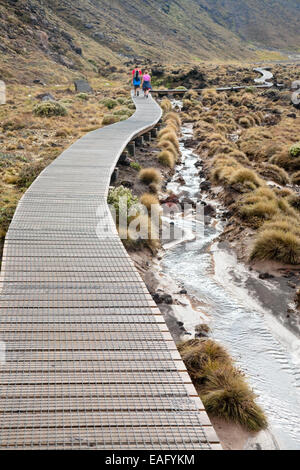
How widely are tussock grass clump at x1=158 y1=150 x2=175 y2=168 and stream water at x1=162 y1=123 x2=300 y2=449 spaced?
20.3ft

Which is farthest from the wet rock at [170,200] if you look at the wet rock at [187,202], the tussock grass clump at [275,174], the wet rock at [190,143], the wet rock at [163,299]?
the wet rock at [190,143]

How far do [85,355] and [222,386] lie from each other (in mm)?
2019

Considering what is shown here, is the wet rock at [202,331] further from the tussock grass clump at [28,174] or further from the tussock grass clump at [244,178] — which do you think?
the tussock grass clump at [244,178]

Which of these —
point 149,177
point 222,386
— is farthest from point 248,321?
point 149,177

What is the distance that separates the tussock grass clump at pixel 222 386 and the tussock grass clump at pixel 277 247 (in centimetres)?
392

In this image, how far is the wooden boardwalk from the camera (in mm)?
3508

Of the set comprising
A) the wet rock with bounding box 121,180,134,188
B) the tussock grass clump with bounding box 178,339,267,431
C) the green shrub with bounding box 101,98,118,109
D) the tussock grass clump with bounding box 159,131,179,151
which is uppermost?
the green shrub with bounding box 101,98,118,109

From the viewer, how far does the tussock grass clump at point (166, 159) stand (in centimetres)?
1734

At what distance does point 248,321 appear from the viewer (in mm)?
7559

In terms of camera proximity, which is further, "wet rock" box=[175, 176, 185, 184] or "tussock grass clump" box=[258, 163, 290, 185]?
"tussock grass clump" box=[258, 163, 290, 185]

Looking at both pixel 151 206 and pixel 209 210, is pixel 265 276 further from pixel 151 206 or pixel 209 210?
pixel 209 210

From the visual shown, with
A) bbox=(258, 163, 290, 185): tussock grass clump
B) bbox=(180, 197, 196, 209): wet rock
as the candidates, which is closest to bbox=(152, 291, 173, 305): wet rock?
bbox=(180, 197, 196, 209): wet rock

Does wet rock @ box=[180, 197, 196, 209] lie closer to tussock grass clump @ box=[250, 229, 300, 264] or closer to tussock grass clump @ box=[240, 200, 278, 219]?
tussock grass clump @ box=[240, 200, 278, 219]

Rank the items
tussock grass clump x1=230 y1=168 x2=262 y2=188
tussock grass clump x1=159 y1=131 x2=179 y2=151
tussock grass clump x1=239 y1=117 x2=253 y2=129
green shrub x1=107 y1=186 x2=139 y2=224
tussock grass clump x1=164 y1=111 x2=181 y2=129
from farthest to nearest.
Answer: tussock grass clump x1=239 y1=117 x2=253 y2=129 < tussock grass clump x1=164 y1=111 x2=181 y2=129 < tussock grass clump x1=159 y1=131 x2=179 y2=151 < tussock grass clump x1=230 y1=168 x2=262 y2=188 < green shrub x1=107 y1=186 x2=139 y2=224
